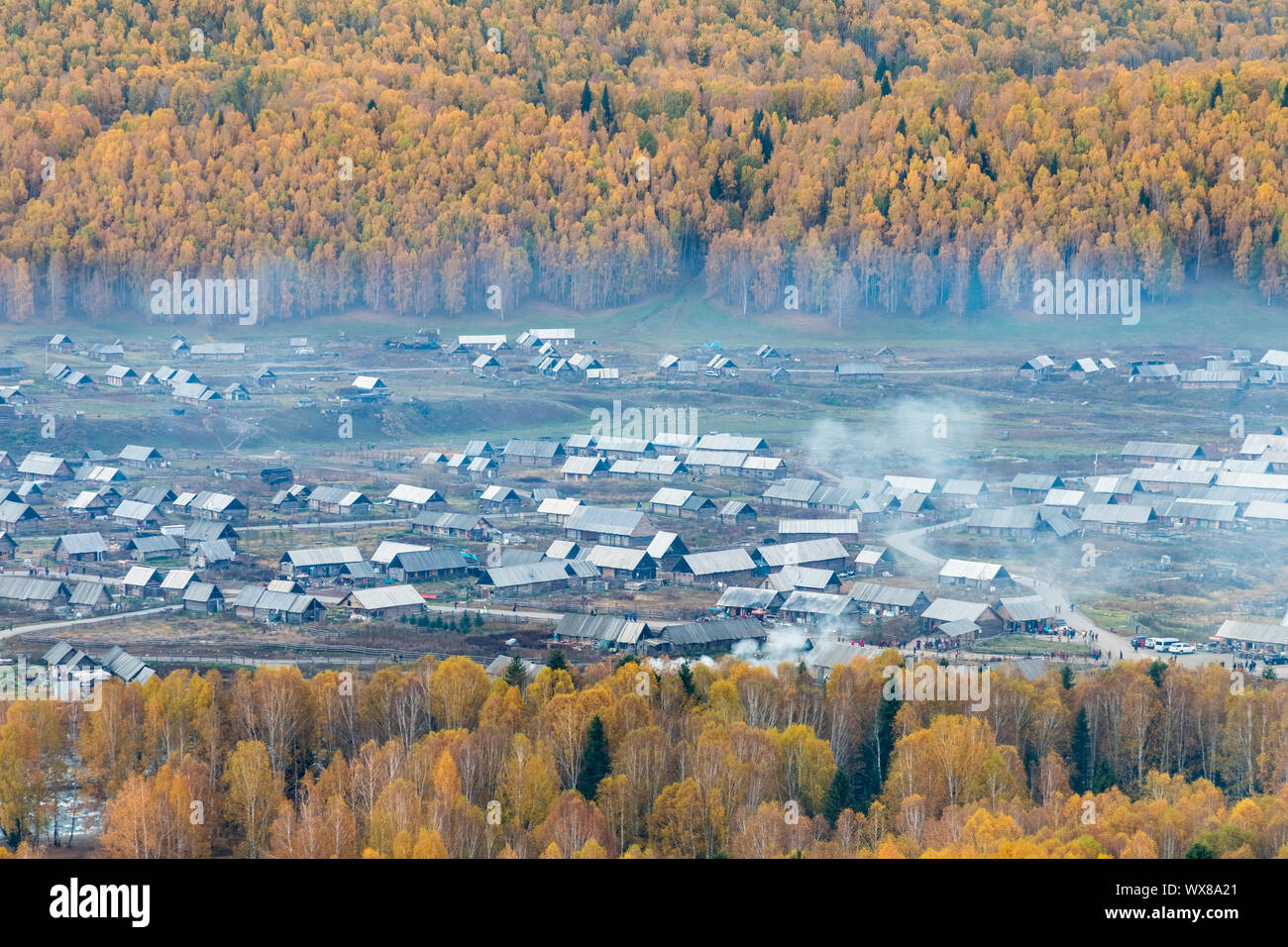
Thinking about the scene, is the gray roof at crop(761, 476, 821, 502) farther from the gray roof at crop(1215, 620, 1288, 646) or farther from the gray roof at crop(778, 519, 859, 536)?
the gray roof at crop(1215, 620, 1288, 646)

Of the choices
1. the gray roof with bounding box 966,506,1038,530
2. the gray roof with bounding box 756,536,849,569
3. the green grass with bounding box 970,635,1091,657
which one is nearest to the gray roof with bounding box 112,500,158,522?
the gray roof with bounding box 756,536,849,569

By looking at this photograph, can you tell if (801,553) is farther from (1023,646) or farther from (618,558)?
(1023,646)

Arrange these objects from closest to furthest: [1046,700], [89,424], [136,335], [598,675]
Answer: [1046,700], [598,675], [89,424], [136,335]

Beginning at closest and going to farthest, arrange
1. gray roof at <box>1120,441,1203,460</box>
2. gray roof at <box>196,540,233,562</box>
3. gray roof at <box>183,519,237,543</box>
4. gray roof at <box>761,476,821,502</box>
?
gray roof at <box>196,540,233,562</box>, gray roof at <box>183,519,237,543</box>, gray roof at <box>761,476,821,502</box>, gray roof at <box>1120,441,1203,460</box>

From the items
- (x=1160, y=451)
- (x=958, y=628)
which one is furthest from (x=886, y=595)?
(x=1160, y=451)

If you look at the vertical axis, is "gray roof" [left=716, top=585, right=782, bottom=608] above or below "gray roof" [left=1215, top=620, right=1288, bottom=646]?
below
